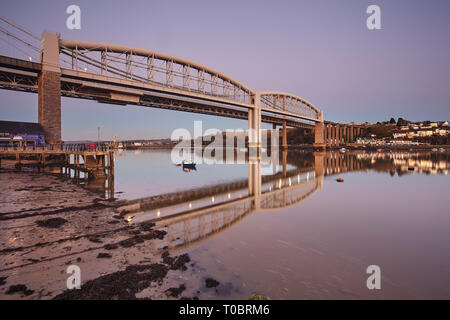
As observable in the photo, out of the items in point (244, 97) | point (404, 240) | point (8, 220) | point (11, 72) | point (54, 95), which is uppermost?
point (244, 97)

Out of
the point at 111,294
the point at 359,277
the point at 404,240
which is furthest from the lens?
the point at 404,240

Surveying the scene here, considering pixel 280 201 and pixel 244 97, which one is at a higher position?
pixel 244 97

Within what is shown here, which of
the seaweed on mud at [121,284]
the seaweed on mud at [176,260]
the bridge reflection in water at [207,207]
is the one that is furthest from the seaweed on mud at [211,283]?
the bridge reflection in water at [207,207]

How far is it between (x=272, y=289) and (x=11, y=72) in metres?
43.5

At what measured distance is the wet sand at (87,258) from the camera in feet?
18.6

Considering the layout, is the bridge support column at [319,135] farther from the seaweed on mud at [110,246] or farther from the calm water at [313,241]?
the seaweed on mud at [110,246]

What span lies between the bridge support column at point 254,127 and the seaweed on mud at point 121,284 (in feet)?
250

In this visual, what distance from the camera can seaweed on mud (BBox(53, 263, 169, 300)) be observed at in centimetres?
541

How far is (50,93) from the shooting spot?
106 feet

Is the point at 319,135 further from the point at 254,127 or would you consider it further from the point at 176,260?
the point at 176,260

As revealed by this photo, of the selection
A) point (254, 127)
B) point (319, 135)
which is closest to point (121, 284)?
point (254, 127)
